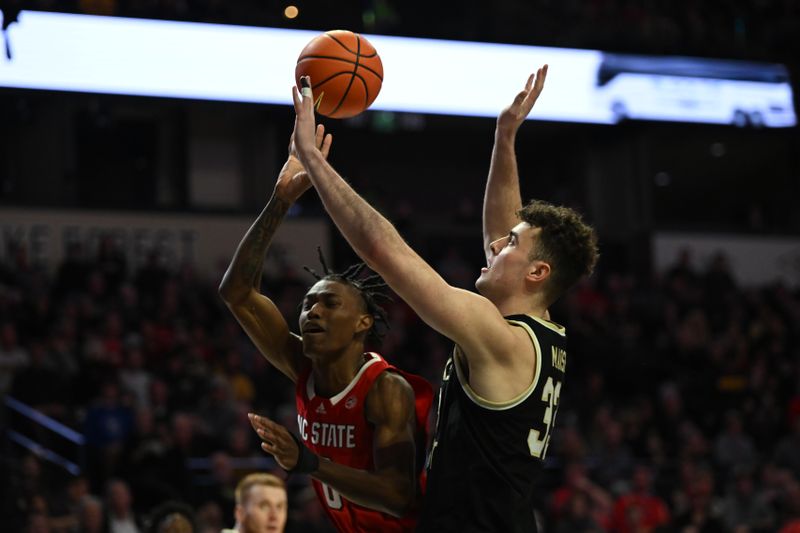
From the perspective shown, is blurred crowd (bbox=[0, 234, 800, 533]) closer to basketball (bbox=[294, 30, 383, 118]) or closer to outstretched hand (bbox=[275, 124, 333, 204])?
basketball (bbox=[294, 30, 383, 118])

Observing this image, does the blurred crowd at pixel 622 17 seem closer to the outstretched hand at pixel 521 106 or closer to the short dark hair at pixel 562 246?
the outstretched hand at pixel 521 106

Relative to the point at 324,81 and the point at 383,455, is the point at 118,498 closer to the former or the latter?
the point at 383,455

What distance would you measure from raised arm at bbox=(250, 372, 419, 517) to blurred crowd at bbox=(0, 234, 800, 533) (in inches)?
165

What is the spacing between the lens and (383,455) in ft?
13.6

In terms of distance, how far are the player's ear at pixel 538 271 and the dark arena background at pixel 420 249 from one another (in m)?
3.07

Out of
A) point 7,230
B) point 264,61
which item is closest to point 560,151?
point 7,230

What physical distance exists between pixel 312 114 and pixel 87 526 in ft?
18.9

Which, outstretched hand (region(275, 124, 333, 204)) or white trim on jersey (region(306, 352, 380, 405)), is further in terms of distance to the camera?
white trim on jersey (region(306, 352, 380, 405))

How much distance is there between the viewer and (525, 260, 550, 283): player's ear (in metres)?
3.95

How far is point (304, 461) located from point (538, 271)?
1.00m

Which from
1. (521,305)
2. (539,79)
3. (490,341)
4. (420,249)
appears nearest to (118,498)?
(539,79)

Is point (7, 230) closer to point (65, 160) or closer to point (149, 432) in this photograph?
point (65, 160)

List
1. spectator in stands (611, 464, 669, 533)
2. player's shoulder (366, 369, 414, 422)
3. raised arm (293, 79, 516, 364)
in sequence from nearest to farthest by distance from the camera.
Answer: raised arm (293, 79, 516, 364), player's shoulder (366, 369, 414, 422), spectator in stands (611, 464, 669, 533)

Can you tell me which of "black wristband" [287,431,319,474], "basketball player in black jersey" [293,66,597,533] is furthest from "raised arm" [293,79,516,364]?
"black wristband" [287,431,319,474]
